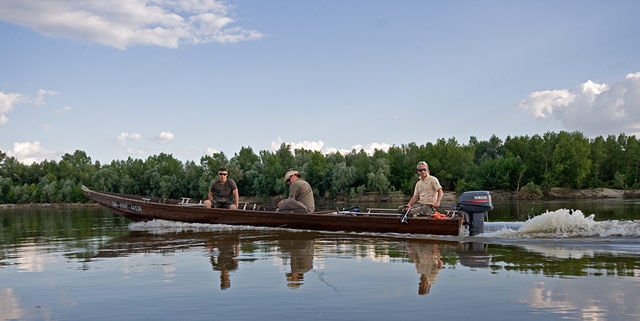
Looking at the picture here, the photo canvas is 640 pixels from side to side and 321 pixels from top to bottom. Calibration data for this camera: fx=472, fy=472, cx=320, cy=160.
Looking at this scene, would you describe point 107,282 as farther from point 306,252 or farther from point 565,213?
point 565,213

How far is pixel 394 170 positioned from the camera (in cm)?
9100

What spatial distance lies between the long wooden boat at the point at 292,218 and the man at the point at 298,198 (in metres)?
0.30

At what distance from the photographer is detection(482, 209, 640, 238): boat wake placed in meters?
11.4

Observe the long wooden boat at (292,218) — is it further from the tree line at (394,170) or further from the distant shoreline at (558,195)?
the tree line at (394,170)

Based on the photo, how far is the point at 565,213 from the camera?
39.2 feet

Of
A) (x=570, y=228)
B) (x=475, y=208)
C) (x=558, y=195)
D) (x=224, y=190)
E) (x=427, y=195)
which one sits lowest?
(x=558, y=195)

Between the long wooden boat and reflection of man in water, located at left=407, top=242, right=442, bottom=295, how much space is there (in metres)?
1.49

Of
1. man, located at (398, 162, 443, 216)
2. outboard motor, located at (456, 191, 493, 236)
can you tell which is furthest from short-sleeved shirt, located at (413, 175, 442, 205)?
outboard motor, located at (456, 191, 493, 236)

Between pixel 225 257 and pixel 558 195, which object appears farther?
pixel 558 195

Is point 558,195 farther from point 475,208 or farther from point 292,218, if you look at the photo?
point 292,218

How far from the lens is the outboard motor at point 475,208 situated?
41.1 feet

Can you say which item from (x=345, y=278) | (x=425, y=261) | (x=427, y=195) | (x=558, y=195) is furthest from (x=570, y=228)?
(x=558, y=195)

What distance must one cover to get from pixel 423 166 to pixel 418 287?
6.34m

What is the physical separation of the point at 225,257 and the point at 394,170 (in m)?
82.9
